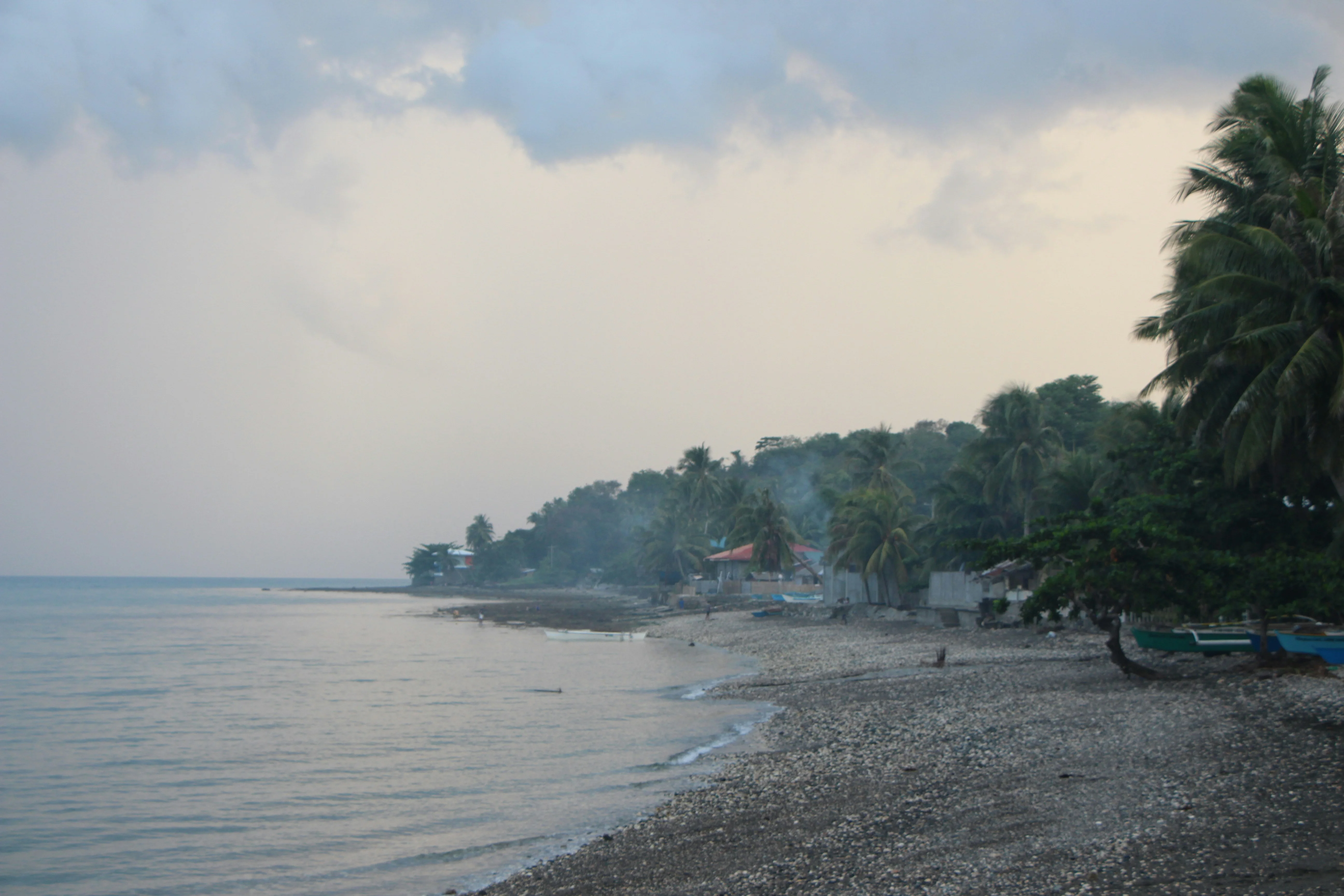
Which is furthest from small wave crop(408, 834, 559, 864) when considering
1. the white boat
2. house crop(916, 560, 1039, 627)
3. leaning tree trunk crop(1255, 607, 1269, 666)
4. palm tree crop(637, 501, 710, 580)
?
palm tree crop(637, 501, 710, 580)

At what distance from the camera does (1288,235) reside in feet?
66.7

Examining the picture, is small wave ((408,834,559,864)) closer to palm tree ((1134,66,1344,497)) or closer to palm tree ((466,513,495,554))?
palm tree ((1134,66,1344,497))

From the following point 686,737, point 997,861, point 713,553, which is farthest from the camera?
point 713,553

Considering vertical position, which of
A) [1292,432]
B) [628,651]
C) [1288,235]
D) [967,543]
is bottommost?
[628,651]

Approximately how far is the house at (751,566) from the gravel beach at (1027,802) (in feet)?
203

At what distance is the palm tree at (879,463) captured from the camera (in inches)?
2490

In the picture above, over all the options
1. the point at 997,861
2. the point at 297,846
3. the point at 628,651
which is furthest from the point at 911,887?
the point at 628,651

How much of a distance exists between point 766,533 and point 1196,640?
5327cm

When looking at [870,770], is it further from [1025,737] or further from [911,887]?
[911,887]

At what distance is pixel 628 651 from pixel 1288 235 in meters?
35.1

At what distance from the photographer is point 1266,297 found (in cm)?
1978

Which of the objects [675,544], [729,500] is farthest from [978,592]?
[675,544]

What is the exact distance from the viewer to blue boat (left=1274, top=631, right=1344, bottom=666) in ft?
54.6

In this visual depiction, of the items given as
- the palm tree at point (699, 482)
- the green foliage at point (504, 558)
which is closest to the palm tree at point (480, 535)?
the green foliage at point (504, 558)
